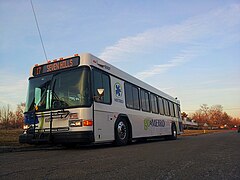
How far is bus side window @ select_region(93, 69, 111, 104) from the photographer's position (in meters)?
7.66

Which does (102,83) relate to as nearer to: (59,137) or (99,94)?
(99,94)

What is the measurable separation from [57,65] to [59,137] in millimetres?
2527

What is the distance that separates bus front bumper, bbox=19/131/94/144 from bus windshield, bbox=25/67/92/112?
2.75ft

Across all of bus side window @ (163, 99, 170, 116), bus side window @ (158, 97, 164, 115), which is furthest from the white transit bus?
bus side window @ (163, 99, 170, 116)

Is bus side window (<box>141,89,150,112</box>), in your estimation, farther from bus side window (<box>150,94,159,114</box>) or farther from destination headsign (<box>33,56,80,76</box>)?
destination headsign (<box>33,56,80,76</box>)

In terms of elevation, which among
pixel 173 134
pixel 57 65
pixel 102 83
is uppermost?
pixel 57 65

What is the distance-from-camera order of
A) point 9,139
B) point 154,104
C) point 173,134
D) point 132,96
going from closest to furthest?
point 132,96 < point 9,139 < point 154,104 < point 173,134

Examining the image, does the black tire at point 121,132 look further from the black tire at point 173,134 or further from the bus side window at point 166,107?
the black tire at point 173,134

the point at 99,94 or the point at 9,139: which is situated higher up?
the point at 99,94

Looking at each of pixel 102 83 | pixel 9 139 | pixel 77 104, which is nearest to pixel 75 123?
pixel 77 104

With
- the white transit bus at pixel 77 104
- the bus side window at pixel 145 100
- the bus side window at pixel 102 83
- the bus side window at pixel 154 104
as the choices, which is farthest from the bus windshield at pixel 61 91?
the bus side window at pixel 154 104

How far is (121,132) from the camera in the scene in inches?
349

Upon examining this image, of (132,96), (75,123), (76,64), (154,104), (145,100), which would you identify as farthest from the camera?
(154,104)

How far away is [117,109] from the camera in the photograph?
8.79 m
